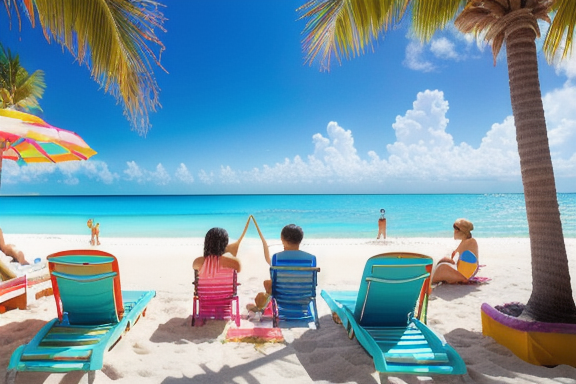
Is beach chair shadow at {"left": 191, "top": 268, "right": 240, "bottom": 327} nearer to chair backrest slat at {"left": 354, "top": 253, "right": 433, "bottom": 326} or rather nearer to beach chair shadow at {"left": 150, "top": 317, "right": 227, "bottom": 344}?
beach chair shadow at {"left": 150, "top": 317, "right": 227, "bottom": 344}

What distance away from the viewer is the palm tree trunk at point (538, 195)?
354 cm

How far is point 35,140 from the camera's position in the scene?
16.5 ft

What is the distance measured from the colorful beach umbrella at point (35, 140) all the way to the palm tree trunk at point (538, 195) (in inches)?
222

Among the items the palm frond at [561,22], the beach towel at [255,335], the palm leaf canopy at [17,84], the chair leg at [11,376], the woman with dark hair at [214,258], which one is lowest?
the beach towel at [255,335]

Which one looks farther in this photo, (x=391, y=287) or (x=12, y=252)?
(x=12, y=252)

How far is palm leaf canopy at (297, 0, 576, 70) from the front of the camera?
3.92m

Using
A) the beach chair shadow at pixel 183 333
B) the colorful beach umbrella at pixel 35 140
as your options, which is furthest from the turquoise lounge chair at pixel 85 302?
the colorful beach umbrella at pixel 35 140

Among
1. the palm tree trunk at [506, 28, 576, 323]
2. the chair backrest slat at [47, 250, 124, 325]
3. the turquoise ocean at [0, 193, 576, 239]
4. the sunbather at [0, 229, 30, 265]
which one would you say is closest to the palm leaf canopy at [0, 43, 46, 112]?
the turquoise ocean at [0, 193, 576, 239]

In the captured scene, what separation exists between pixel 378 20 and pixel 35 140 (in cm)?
518

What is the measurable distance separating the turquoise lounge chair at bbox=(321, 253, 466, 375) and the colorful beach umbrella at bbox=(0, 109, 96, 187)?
14.2 ft

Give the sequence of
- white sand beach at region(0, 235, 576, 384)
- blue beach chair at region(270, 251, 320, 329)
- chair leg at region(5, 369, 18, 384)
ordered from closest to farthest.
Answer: chair leg at region(5, 369, 18, 384) < white sand beach at region(0, 235, 576, 384) < blue beach chair at region(270, 251, 320, 329)

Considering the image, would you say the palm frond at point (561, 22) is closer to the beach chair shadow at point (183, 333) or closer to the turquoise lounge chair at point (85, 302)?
the beach chair shadow at point (183, 333)

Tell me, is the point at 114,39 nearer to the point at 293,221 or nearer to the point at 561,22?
the point at 561,22

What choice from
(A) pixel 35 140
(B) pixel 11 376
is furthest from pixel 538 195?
(A) pixel 35 140
